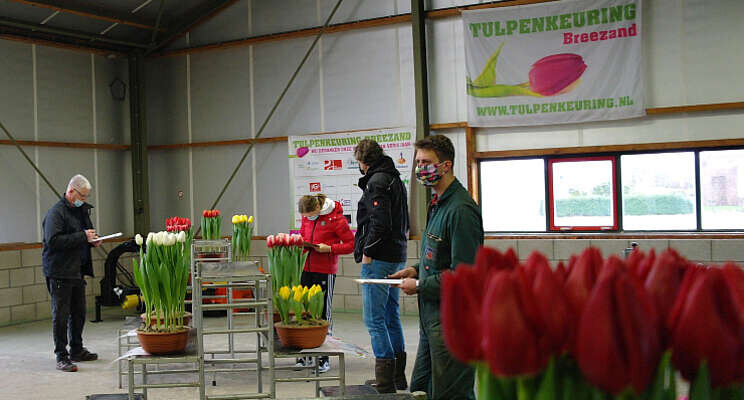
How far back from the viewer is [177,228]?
677 cm

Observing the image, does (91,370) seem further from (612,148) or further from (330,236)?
(612,148)

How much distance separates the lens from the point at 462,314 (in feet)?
1.74

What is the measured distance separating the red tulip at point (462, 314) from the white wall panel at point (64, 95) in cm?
968

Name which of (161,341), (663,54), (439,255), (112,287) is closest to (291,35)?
(112,287)

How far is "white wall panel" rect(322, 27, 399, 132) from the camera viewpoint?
8.68 metres

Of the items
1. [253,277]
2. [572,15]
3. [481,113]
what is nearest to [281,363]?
[253,277]

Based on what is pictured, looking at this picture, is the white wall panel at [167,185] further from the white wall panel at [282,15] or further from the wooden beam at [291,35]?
the white wall panel at [282,15]

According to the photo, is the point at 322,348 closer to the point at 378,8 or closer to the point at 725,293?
the point at 725,293

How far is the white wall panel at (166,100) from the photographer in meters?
10.1

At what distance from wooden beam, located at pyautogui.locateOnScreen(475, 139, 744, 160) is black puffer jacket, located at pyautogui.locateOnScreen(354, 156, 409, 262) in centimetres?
325

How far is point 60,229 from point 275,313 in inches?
104

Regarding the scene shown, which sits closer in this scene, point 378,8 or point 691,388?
point 691,388

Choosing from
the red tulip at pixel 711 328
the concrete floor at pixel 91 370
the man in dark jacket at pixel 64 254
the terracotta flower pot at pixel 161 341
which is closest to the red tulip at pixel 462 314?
the red tulip at pixel 711 328

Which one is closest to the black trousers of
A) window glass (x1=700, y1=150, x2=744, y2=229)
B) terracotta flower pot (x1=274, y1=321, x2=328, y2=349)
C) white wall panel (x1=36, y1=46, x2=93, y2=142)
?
terracotta flower pot (x1=274, y1=321, x2=328, y2=349)
